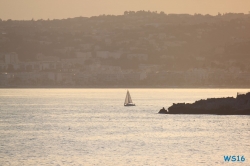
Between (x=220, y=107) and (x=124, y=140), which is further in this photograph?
(x=220, y=107)

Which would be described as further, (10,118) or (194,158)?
(10,118)

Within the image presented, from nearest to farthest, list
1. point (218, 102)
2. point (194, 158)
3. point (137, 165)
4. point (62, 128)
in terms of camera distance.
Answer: point (137, 165), point (194, 158), point (62, 128), point (218, 102)

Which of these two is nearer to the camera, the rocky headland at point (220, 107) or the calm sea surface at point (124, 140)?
the calm sea surface at point (124, 140)

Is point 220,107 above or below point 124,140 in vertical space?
above

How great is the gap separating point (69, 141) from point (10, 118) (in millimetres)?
30819

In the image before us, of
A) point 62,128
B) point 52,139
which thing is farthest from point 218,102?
point 52,139

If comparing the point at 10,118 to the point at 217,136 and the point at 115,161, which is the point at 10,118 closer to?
the point at 217,136

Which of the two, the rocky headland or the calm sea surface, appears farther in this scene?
the rocky headland

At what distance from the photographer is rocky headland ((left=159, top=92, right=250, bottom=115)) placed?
8800cm

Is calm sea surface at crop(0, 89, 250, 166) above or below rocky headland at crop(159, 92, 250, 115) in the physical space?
below

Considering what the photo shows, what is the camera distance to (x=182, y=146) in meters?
56.6

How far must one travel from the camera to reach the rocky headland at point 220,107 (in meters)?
88.0

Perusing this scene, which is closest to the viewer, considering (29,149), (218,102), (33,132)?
Answer: (29,149)

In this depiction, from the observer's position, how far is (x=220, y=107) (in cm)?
9006
